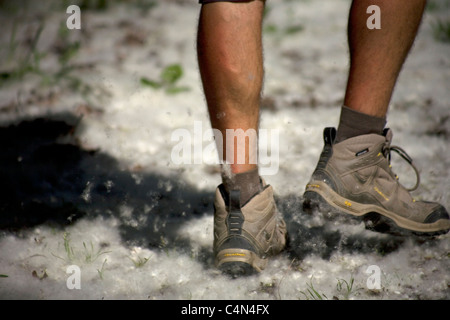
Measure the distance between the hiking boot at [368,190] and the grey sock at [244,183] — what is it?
0.22 metres

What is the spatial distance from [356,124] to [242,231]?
23.1 inches

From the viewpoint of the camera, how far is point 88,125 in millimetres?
2588

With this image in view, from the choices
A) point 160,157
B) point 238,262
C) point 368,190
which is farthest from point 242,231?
point 160,157

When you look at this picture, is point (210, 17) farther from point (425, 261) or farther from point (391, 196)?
point (425, 261)

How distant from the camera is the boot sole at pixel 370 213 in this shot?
167cm

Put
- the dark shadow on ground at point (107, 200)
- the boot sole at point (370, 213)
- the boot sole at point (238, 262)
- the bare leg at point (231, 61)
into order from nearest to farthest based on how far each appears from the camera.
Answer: the bare leg at point (231, 61) < the boot sole at point (238, 262) < the boot sole at point (370, 213) < the dark shadow on ground at point (107, 200)

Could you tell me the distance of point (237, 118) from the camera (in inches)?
58.3

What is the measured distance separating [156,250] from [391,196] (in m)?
0.94

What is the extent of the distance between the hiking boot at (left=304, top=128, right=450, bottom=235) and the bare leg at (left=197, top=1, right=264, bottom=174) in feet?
1.20

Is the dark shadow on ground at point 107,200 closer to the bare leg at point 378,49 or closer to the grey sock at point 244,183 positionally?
the grey sock at point 244,183

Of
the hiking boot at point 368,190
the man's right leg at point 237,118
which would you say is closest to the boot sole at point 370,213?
the hiking boot at point 368,190

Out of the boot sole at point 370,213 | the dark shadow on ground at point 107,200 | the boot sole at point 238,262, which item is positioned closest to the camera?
the boot sole at point 238,262

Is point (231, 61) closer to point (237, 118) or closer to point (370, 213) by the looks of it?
point (237, 118)
